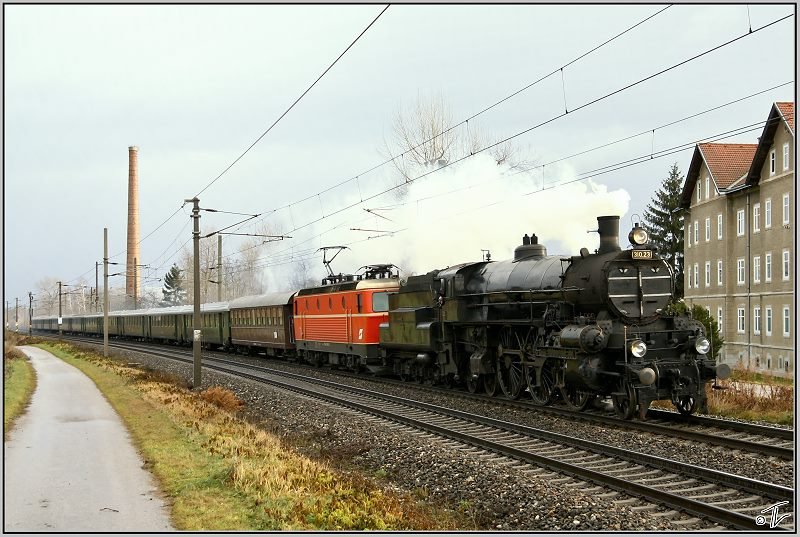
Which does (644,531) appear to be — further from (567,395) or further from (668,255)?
(668,255)

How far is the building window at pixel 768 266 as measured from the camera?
35.7 m

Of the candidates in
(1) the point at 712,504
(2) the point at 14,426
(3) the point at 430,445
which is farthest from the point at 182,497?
(2) the point at 14,426

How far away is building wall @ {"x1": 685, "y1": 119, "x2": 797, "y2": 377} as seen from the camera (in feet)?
111

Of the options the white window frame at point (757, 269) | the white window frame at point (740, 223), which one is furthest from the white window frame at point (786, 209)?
the white window frame at point (740, 223)

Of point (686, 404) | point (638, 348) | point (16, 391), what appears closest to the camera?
point (638, 348)

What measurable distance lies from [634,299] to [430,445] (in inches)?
192

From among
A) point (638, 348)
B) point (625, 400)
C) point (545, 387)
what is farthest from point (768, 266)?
point (638, 348)

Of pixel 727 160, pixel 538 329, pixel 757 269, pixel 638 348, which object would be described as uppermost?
pixel 727 160

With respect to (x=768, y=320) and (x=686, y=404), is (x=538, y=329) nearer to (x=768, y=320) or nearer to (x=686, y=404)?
(x=686, y=404)

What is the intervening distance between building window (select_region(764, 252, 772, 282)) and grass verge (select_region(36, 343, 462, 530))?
29145 mm

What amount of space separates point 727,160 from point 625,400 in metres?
33.0

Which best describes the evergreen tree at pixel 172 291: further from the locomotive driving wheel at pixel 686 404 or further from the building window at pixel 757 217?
the locomotive driving wheel at pixel 686 404

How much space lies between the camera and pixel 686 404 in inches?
545
